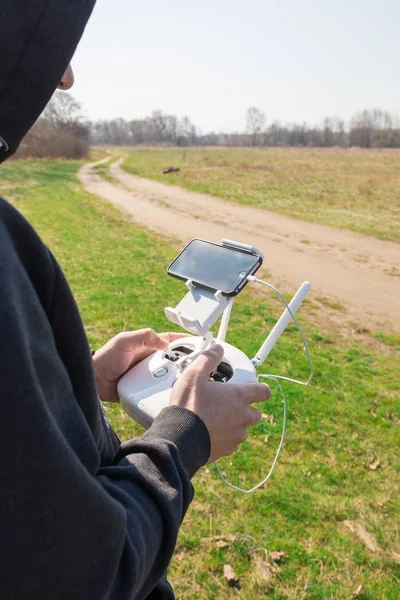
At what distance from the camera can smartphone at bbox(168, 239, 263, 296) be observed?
1407 mm

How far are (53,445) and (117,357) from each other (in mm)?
842

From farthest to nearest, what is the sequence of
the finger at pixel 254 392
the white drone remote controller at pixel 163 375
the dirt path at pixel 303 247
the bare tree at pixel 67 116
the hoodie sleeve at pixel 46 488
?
the bare tree at pixel 67 116 → the dirt path at pixel 303 247 → the white drone remote controller at pixel 163 375 → the finger at pixel 254 392 → the hoodie sleeve at pixel 46 488

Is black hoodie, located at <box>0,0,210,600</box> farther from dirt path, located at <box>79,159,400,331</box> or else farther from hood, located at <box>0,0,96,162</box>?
dirt path, located at <box>79,159,400,331</box>

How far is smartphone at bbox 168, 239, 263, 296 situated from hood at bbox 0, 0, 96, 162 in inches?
31.0

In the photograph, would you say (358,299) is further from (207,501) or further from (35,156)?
(35,156)

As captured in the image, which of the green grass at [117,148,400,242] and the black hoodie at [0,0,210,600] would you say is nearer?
the black hoodie at [0,0,210,600]

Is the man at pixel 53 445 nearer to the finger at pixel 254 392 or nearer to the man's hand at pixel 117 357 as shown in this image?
the finger at pixel 254 392

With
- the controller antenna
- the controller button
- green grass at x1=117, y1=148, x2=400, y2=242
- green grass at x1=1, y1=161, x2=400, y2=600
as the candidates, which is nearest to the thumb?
the controller button

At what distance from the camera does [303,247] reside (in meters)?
10.1

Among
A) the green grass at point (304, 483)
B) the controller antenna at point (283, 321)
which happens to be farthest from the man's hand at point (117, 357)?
the green grass at point (304, 483)

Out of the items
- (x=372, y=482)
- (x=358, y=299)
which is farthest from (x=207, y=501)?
(x=358, y=299)

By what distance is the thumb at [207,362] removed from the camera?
38.9 inches

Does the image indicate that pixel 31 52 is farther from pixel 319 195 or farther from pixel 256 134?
pixel 256 134

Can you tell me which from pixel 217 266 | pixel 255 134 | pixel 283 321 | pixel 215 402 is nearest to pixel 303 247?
pixel 283 321
